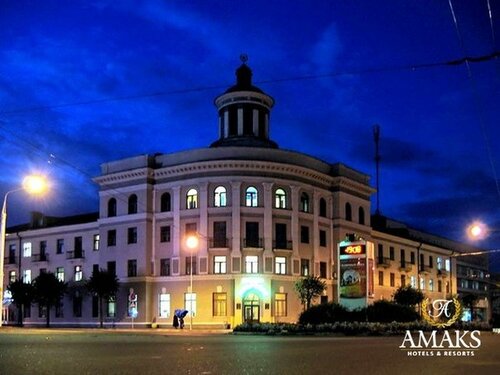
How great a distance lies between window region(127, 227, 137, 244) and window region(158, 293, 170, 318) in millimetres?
5285

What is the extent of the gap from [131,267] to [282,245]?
12689 mm

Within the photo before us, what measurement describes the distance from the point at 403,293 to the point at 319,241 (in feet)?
36.5

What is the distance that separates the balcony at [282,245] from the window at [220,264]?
13.3 feet

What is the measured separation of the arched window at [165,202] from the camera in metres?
56.6

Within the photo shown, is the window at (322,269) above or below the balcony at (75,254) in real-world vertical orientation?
below

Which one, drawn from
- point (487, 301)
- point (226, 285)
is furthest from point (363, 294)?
point (487, 301)

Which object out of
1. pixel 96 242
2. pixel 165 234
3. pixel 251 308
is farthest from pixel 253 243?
pixel 96 242

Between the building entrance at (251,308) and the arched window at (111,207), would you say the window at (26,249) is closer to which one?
the arched window at (111,207)

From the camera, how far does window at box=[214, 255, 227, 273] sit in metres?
53.2

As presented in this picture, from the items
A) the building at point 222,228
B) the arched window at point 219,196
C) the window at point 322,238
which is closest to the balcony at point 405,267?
the building at point 222,228

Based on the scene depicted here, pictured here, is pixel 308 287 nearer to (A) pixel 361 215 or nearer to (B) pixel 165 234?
(B) pixel 165 234

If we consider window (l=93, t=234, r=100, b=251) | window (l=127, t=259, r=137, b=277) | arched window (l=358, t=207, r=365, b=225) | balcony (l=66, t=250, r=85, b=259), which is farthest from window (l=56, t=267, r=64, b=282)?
arched window (l=358, t=207, r=365, b=225)

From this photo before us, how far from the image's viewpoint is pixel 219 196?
54.2m

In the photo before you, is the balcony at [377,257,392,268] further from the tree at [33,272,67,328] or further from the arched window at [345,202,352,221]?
the tree at [33,272,67,328]
